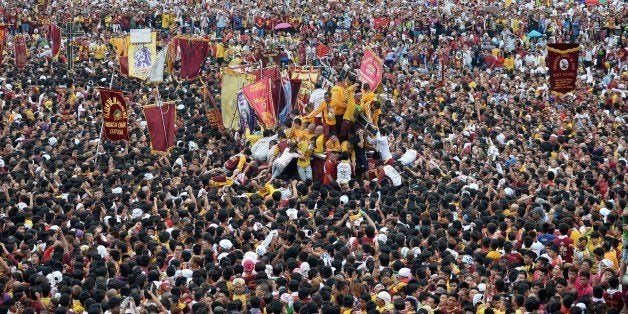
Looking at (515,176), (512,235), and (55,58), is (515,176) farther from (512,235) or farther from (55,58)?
(55,58)

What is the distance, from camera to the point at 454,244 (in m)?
14.4

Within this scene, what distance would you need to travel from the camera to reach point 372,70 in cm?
2172

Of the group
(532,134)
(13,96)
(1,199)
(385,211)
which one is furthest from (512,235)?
(13,96)

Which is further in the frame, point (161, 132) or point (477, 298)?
point (161, 132)

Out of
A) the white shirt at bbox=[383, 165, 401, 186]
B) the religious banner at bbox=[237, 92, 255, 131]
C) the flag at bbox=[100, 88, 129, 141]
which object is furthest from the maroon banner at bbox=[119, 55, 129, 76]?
the white shirt at bbox=[383, 165, 401, 186]

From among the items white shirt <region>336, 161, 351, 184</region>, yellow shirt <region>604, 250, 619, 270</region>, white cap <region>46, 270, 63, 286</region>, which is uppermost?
white cap <region>46, 270, 63, 286</region>

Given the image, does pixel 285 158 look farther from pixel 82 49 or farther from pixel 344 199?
pixel 82 49

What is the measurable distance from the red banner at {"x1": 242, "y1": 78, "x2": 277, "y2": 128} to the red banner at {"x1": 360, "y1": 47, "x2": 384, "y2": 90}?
1789 mm

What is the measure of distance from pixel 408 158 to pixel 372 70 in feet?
7.15

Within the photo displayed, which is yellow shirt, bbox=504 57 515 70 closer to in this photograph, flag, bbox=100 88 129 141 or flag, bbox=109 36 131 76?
flag, bbox=109 36 131 76

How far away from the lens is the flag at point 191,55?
29688 millimetres

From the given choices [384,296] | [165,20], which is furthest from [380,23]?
[384,296]

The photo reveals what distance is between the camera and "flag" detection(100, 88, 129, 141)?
20328 mm

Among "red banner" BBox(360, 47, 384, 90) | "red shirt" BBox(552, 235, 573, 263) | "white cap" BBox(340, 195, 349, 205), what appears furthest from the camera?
"red banner" BBox(360, 47, 384, 90)
